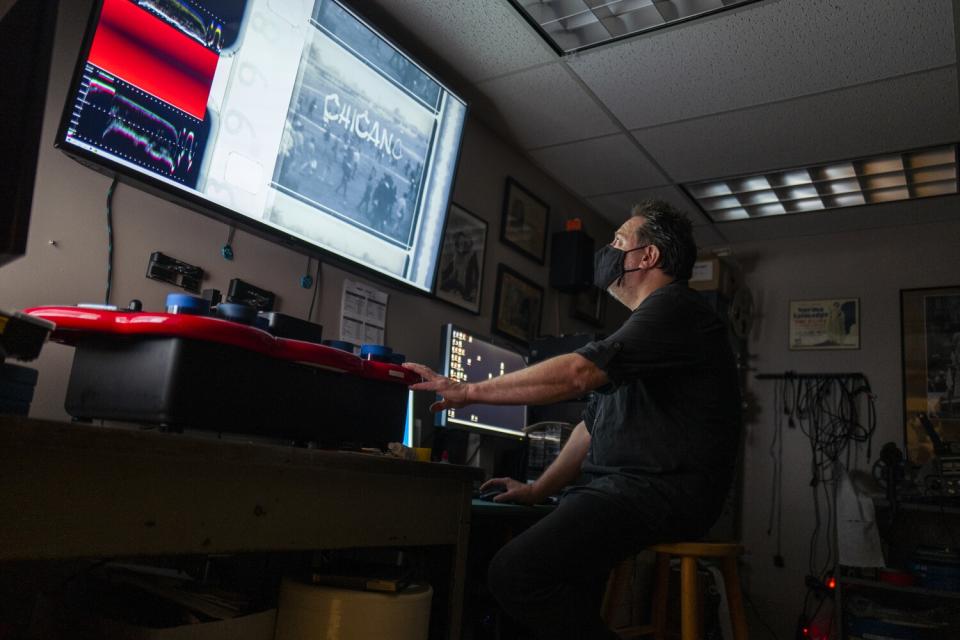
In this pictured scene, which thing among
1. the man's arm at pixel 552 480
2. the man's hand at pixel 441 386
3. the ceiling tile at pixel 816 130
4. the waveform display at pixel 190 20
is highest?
the ceiling tile at pixel 816 130

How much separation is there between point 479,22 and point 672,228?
106cm

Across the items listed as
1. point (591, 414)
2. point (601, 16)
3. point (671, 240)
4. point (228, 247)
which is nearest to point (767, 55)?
point (601, 16)

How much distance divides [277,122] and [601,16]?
126 cm

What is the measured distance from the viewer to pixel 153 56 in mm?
1436

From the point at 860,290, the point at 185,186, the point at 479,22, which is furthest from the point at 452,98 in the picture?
the point at 860,290

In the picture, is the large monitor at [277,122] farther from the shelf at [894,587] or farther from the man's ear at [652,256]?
the shelf at [894,587]

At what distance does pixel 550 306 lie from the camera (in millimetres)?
3588

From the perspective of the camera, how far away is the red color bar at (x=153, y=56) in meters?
1.37

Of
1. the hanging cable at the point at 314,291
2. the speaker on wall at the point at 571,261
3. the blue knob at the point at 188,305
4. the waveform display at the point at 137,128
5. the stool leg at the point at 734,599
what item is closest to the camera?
the blue knob at the point at 188,305

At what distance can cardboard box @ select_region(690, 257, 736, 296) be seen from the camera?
13.0 feet

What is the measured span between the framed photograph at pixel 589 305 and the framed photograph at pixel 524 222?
0.37 metres

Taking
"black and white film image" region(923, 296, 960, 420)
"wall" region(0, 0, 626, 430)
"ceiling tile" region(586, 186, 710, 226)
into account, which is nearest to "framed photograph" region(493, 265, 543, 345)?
"ceiling tile" region(586, 186, 710, 226)

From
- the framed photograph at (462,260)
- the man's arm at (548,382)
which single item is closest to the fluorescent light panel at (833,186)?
the framed photograph at (462,260)

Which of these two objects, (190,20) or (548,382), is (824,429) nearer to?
(548,382)
